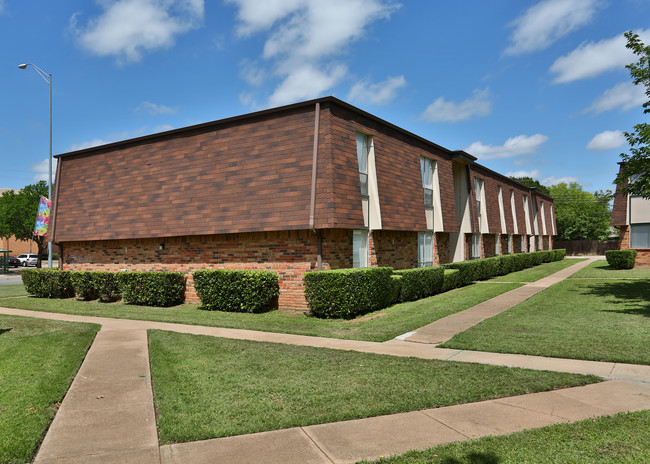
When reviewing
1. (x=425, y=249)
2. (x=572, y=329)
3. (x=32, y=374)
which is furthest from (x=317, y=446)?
(x=425, y=249)

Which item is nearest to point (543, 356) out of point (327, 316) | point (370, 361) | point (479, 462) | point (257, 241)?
point (370, 361)

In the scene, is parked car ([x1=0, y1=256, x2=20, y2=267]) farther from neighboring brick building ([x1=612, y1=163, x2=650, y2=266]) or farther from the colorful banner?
neighboring brick building ([x1=612, y1=163, x2=650, y2=266])

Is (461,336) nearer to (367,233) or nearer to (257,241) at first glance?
(367,233)

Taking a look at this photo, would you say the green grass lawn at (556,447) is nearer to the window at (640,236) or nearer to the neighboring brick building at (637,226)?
the neighboring brick building at (637,226)

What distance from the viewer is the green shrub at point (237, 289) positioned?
1227 centimetres

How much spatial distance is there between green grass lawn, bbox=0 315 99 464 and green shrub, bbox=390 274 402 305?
315 inches

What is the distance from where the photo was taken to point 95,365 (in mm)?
6793

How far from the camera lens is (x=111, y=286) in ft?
50.7

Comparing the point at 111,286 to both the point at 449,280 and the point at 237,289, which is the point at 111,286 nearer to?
the point at 237,289

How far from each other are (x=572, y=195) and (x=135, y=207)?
80.2 m

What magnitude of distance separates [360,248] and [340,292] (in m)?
2.77

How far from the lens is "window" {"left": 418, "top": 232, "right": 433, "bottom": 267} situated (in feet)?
57.4

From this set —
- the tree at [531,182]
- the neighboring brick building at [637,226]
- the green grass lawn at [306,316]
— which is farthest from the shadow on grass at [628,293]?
the tree at [531,182]

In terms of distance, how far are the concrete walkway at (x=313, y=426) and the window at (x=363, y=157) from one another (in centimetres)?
797
